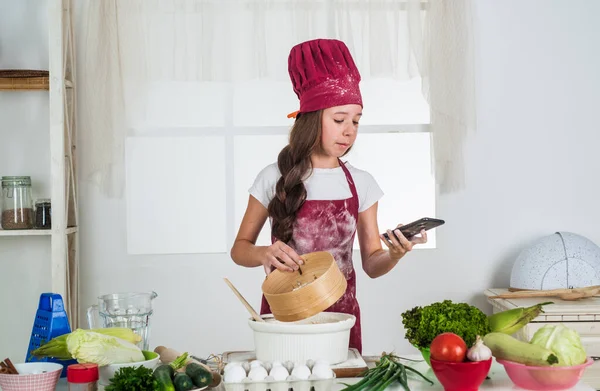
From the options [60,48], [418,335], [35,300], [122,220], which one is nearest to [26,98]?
[60,48]

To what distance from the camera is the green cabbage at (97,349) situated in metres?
1.95

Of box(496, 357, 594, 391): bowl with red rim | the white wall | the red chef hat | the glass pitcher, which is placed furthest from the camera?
the white wall

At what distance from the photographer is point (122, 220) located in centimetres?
418

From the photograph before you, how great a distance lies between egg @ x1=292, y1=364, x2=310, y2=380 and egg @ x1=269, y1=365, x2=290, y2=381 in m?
0.02

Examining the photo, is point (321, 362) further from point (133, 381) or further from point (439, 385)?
point (133, 381)

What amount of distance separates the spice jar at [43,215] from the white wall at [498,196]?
0.62 m

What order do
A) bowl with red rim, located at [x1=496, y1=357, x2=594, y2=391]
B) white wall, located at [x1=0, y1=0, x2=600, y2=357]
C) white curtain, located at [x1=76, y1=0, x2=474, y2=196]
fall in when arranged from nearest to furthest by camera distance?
bowl with red rim, located at [x1=496, y1=357, x2=594, y2=391] → white curtain, located at [x1=76, y1=0, x2=474, y2=196] → white wall, located at [x1=0, y1=0, x2=600, y2=357]

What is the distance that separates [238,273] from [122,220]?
0.70m

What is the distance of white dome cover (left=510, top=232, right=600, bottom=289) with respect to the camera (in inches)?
153

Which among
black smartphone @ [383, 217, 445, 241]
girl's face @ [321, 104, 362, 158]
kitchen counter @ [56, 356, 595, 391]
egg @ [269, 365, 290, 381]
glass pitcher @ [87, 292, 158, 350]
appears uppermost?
girl's face @ [321, 104, 362, 158]

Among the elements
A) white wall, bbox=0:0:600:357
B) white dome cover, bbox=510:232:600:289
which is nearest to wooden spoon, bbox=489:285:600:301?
white dome cover, bbox=510:232:600:289

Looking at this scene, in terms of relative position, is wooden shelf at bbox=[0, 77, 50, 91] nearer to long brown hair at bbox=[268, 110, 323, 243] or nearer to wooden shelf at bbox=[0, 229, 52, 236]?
wooden shelf at bbox=[0, 229, 52, 236]

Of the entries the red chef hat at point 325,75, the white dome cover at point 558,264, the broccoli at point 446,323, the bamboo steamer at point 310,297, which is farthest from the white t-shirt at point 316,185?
the white dome cover at point 558,264

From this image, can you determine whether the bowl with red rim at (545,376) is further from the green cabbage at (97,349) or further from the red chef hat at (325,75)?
the red chef hat at (325,75)
